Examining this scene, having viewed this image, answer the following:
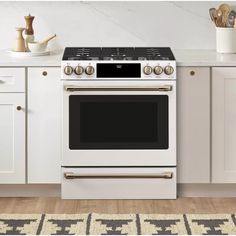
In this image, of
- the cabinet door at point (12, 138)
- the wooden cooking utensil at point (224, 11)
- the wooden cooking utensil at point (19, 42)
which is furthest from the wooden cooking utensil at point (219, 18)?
the cabinet door at point (12, 138)

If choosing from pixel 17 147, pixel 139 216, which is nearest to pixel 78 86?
pixel 17 147

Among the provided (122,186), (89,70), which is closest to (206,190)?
(122,186)

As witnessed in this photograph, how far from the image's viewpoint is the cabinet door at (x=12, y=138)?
519 cm

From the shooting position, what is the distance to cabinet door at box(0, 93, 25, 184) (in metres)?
5.19

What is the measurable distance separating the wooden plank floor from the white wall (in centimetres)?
114

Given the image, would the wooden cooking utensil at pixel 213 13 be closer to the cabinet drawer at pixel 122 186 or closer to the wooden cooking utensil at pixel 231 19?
the wooden cooking utensil at pixel 231 19

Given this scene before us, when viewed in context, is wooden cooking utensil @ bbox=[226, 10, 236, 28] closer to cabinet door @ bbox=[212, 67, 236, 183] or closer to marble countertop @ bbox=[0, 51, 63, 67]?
cabinet door @ bbox=[212, 67, 236, 183]

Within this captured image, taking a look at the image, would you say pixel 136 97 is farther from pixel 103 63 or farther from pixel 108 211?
pixel 108 211

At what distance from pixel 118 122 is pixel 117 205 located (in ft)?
1.70

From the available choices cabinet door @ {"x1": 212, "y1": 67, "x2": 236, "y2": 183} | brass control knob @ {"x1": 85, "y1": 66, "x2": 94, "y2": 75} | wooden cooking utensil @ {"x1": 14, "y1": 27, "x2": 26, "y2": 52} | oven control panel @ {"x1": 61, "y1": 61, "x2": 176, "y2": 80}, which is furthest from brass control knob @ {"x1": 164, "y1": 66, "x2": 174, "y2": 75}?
wooden cooking utensil @ {"x1": 14, "y1": 27, "x2": 26, "y2": 52}

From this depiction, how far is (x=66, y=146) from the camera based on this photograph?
5.17 metres

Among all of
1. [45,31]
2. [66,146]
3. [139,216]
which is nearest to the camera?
[139,216]

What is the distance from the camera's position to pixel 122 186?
5.23 meters

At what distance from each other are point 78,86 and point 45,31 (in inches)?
30.8
